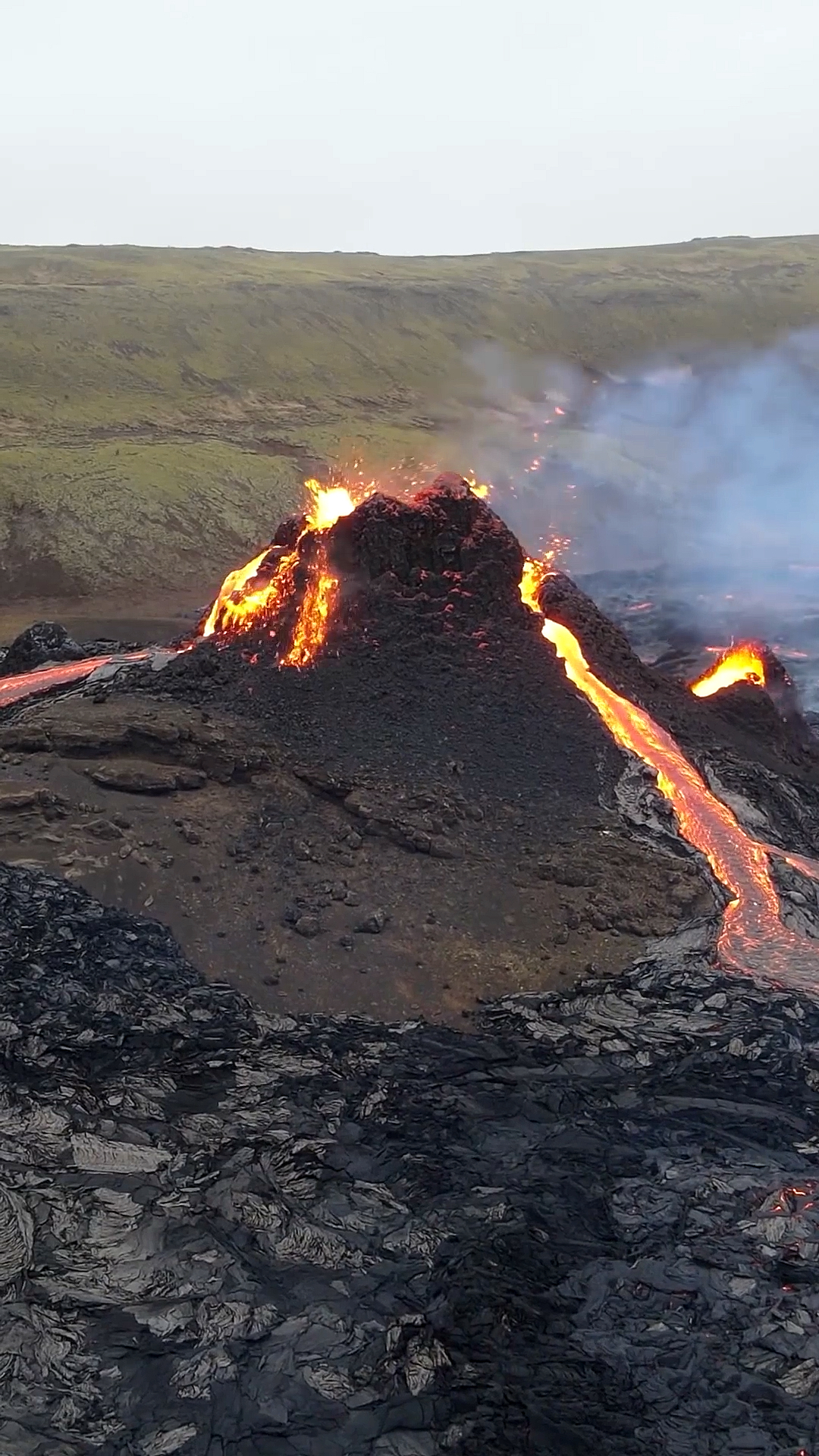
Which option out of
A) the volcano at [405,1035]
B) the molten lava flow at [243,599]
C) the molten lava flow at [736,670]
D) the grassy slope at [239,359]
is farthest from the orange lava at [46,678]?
the grassy slope at [239,359]

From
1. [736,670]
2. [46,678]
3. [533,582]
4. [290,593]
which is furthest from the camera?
[736,670]

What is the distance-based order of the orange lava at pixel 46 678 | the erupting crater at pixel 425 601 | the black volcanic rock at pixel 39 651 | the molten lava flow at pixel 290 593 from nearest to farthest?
1. the erupting crater at pixel 425 601
2. the molten lava flow at pixel 290 593
3. the orange lava at pixel 46 678
4. the black volcanic rock at pixel 39 651

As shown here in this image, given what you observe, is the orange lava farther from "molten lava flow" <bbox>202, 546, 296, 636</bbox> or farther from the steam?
the steam

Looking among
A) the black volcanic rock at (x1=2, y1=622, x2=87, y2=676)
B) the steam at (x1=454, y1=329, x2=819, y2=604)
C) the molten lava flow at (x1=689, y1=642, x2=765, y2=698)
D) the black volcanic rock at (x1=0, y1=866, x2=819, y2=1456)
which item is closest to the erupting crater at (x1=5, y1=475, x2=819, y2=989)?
the molten lava flow at (x1=689, y1=642, x2=765, y2=698)

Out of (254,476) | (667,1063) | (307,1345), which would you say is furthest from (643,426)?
(307,1345)

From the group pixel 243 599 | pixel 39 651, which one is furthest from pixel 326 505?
pixel 39 651

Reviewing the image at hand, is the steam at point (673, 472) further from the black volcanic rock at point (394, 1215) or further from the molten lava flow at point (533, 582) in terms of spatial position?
the black volcanic rock at point (394, 1215)

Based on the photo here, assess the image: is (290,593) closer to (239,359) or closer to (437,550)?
(437,550)
